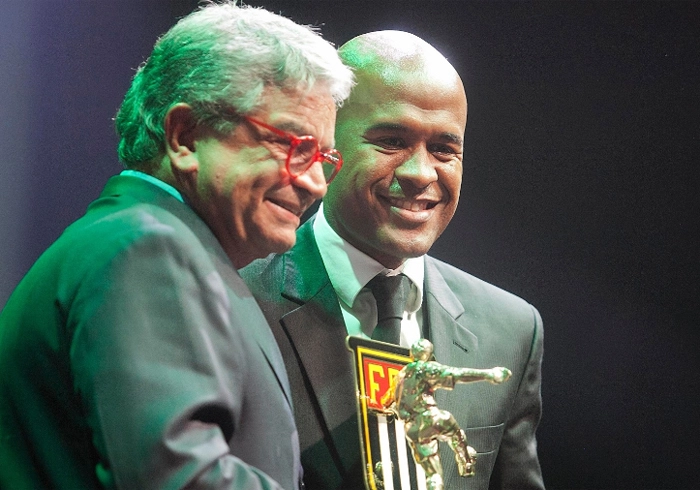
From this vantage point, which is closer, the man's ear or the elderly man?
the elderly man

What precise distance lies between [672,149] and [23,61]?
1.44m

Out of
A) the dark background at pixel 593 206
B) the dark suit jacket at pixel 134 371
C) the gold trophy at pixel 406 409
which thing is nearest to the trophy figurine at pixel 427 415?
the gold trophy at pixel 406 409

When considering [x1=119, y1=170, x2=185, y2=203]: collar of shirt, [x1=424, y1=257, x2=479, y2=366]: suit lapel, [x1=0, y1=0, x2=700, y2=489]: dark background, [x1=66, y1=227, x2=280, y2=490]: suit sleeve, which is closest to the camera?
[x1=66, y1=227, x2=280, y2=490]: suit sleeve

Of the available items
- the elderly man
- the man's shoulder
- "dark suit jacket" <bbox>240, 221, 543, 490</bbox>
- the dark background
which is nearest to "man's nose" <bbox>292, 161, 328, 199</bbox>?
the elderly man

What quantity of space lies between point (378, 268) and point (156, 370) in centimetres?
71

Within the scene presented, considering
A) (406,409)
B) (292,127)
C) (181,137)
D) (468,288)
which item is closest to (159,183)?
(181,137)

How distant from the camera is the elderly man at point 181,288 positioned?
3.01 ft

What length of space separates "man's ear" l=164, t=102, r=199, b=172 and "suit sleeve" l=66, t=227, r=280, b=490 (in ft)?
0.59

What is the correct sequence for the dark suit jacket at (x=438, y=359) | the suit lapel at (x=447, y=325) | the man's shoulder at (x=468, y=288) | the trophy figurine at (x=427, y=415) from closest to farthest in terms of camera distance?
the trophy figurine at (x=427, y=415) < the dark suit jacket at (x=438, y=359) < the suit lapel at (x=447, y=325) < the man's shoulder at (x=468, y=288)

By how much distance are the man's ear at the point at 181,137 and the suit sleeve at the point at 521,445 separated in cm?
78

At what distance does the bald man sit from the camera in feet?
4.94

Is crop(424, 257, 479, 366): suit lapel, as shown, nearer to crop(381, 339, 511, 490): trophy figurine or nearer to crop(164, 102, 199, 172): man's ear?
crop(381, 339, 511, 490): trophy figurine

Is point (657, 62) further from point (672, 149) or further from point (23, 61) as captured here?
point (23, 61)

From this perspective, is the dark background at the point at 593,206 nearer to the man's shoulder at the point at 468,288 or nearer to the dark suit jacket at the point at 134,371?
the man's shoulder at the point at 468,288
